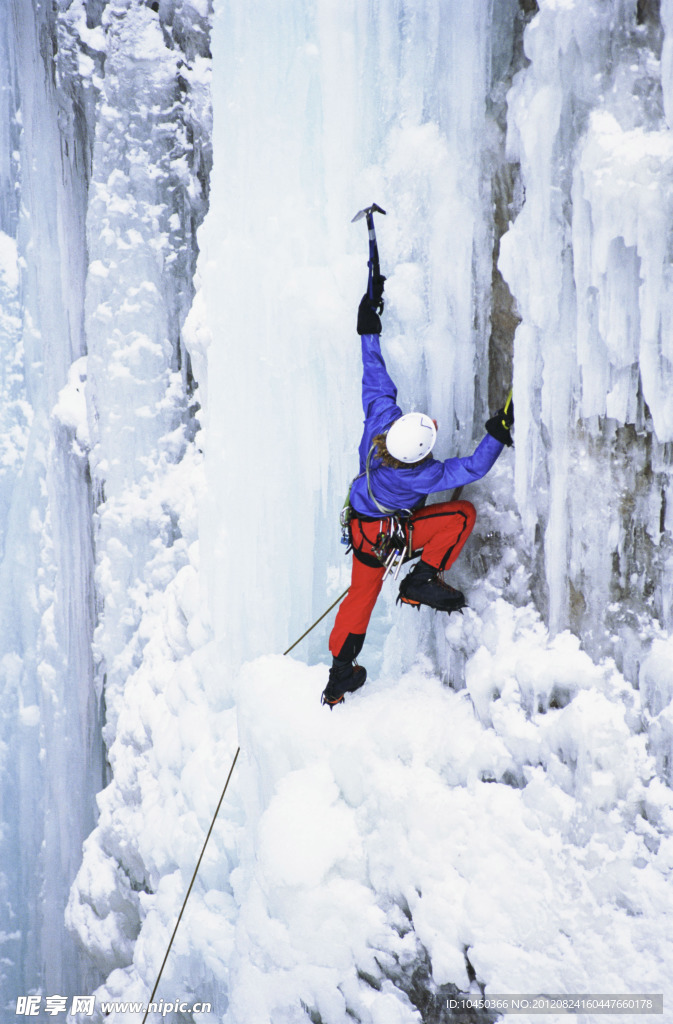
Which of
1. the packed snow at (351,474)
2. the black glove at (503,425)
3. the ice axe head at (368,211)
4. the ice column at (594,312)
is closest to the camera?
the ice column at (594,312)

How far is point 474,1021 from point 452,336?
2.32 m

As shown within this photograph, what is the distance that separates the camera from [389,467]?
98.6 inches

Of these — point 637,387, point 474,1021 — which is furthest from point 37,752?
point 637,387

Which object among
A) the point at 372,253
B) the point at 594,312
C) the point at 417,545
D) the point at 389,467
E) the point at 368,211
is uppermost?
the point at 368,211

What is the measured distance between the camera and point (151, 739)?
437 cm

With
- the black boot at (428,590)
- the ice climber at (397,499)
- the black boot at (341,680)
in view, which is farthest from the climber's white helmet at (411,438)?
the black boot at (341,680)

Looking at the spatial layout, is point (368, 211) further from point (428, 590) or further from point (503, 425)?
point (428, 590)

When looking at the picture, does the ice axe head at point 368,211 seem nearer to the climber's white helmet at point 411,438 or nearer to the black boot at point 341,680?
the climber's white helmet at point 411,438

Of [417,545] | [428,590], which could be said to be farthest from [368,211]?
[428,590]

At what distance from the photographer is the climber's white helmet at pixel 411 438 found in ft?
A: 7.88

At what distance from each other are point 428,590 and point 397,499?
1.09ft

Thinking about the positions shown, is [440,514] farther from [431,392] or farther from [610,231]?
[610,231]

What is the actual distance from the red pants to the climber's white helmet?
280 millimetres

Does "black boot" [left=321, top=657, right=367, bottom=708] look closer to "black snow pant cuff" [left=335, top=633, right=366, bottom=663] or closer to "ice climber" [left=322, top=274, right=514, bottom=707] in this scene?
"black snow pant cuff" [left=335, top=633, right=366, bottom=663]
